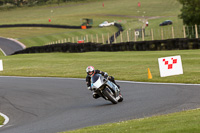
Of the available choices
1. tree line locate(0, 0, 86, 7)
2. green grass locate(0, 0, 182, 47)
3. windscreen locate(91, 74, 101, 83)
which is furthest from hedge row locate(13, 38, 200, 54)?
tree line locate(0, 0, 86, 7)

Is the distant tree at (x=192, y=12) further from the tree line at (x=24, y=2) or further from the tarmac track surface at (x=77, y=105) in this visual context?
the tree line at (x=24, y=2)

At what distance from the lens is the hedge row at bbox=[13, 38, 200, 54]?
102 feet

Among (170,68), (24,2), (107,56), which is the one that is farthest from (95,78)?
(24,2)

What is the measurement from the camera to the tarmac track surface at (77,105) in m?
11.1

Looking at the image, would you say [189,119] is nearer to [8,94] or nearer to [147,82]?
[147,82]

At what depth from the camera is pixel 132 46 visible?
3675 centimetres

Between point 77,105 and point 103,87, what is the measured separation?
150cm

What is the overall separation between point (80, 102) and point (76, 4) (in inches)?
4582

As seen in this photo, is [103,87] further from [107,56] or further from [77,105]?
[107,56]

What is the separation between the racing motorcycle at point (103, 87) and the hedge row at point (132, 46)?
17772 mm

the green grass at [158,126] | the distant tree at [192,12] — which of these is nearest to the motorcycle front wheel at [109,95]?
the green grass at [158,126]

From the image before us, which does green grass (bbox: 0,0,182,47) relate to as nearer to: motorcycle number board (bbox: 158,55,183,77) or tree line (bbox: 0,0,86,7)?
tree line (bbox: 0,0,86,7)

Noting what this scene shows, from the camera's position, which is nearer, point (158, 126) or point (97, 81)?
point (158, 126)

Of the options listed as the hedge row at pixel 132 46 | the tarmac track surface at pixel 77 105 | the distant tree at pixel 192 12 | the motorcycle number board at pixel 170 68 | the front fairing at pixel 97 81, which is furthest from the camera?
the distant tree at pixel 192 12
